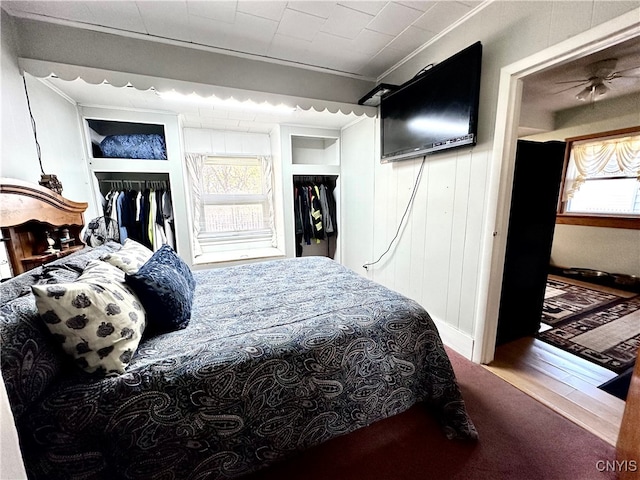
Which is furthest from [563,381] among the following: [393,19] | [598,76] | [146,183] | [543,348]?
[146,183]

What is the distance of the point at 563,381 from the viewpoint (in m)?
1.72

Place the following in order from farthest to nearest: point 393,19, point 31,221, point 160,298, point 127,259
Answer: point 393,19
point 31,221
point 127,259
point 160,298

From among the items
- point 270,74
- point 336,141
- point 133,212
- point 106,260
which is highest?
point 270,74

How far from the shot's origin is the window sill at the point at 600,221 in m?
3.27

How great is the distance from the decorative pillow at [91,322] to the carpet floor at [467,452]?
84 cm

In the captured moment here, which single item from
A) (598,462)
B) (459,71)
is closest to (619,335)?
(598,462)

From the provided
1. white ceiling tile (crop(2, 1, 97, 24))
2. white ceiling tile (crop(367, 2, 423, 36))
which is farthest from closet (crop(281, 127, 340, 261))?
white ceiling tile (crop(2, 1, 97, 24))

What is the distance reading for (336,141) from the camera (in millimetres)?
3650

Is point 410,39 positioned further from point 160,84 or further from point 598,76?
point 160,84

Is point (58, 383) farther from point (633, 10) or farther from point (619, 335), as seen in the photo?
point (619, 335)

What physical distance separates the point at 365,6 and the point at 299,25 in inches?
18.4

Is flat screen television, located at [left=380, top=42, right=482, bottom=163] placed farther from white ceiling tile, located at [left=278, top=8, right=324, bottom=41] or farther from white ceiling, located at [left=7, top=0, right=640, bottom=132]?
white ceiling tile, located at [left=278, top=8, right=324, bottom=41]

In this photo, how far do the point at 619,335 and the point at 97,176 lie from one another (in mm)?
5270

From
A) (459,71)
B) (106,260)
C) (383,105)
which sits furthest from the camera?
(383,105)
